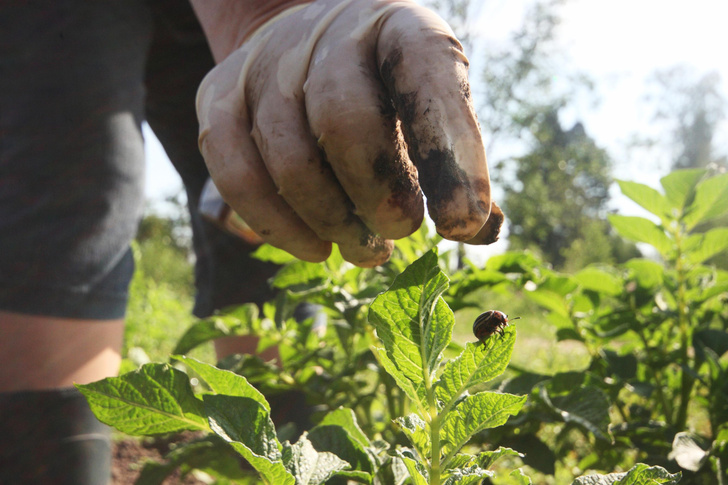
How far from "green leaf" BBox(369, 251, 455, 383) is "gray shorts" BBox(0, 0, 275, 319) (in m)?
0.98

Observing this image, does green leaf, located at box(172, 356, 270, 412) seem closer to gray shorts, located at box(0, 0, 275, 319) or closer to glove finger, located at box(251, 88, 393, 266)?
glove finger, located at box(251, 88, 393, 266)

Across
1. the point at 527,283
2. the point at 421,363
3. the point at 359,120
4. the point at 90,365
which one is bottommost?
the point at 90,365

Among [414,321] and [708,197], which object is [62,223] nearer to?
[414,321]

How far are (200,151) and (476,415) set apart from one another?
0.88 meters

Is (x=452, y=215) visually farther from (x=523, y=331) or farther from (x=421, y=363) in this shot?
(x=523, y=331)

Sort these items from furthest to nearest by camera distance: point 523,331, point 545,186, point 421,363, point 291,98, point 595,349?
point 545,186, point 523,331, point 595,349, point 291,98, point 421,363

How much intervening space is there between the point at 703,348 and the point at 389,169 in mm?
608

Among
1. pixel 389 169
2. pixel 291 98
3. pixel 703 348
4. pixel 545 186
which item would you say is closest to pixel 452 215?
pixel 389 169

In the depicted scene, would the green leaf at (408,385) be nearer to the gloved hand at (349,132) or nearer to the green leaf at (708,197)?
the gloved hand at (349,132)

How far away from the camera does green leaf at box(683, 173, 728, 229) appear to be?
3.36ft

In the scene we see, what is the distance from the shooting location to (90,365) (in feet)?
4.17

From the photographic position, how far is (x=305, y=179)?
789mm

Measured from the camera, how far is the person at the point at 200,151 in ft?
2.33

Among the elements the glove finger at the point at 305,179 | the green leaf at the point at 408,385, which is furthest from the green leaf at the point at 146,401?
the glove finger at the point at 305,179
